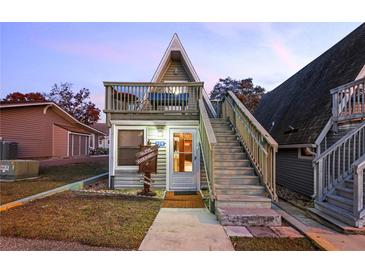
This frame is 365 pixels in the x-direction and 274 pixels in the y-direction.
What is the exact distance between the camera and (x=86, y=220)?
4145mm

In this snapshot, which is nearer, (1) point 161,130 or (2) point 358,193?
(2) point 358,193

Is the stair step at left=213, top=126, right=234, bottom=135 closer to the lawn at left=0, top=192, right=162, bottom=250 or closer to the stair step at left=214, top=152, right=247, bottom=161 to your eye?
the stair step at left=214, top=152, right=247, bottom=161

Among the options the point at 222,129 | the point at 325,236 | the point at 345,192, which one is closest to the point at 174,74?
the point at 222,129

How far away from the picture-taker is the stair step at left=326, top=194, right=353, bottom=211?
13.7ft

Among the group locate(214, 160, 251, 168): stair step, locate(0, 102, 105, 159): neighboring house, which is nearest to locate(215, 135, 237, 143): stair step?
locate(214, 160, 251, 168): stair step

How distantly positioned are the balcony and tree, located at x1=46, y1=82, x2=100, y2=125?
3071 centimetres

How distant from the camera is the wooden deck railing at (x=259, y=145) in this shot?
4.81 m

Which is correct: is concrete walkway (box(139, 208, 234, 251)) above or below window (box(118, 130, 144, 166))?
below

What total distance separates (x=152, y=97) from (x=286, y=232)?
5.68 m

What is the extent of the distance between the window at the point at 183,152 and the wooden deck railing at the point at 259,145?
1672 millimetres

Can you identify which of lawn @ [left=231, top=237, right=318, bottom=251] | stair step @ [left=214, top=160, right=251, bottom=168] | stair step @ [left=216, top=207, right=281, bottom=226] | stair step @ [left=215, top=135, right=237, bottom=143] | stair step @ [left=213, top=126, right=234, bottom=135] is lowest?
lawn @ [left=231, top=237, right=318, bottom=251]

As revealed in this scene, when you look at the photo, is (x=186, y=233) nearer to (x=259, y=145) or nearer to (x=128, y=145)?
(x=259, y=145)
